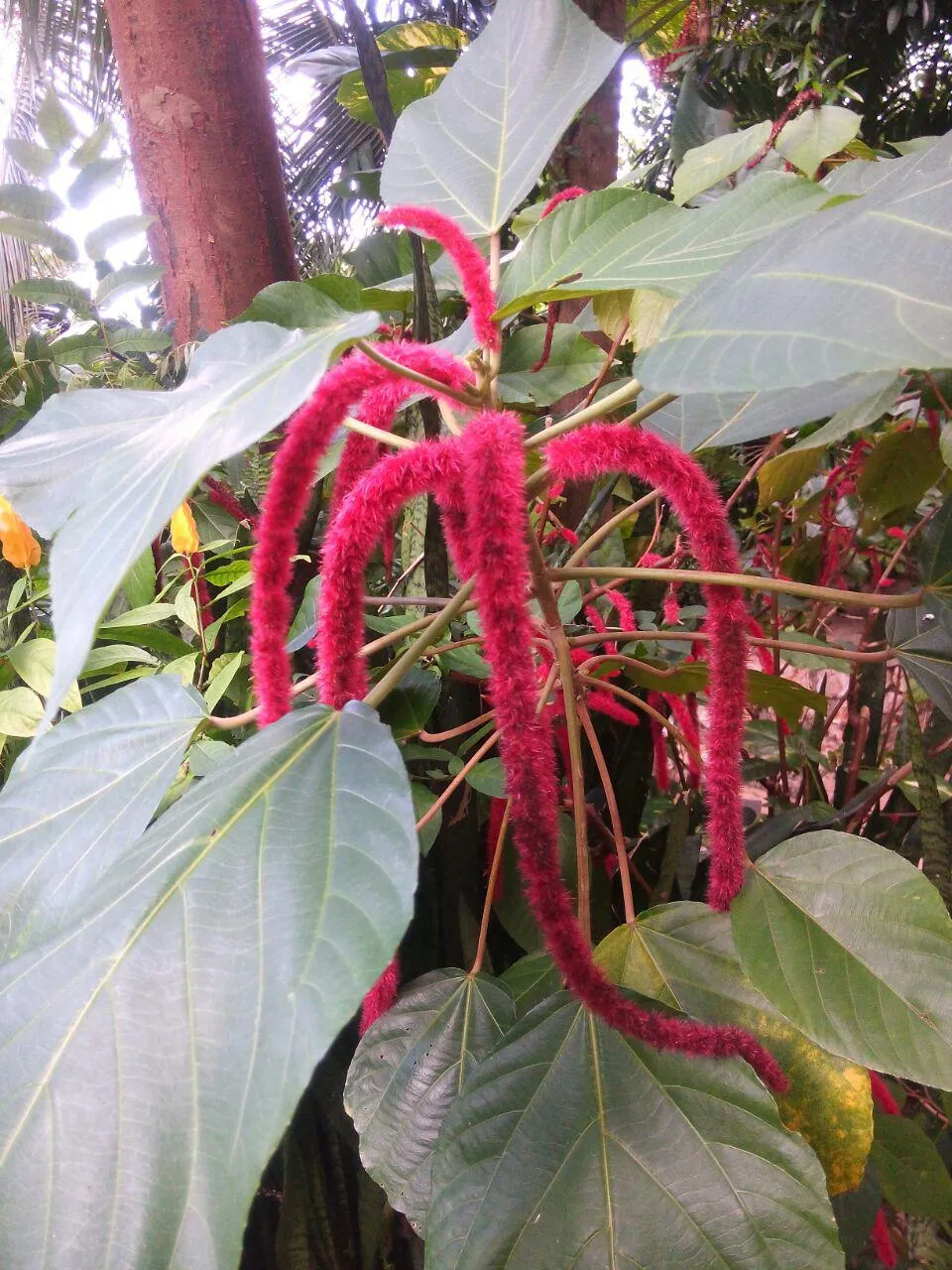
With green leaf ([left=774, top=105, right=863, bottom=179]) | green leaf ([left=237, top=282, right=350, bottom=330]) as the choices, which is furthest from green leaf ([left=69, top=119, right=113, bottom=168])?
green leaf ([left=774, top=105, right=863, bottom=179])

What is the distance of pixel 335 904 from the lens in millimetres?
223

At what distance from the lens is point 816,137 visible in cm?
55

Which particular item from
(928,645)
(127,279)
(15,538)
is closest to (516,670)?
(928,645)

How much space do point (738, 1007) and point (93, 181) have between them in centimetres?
81

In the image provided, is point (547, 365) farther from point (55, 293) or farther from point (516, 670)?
point (55, 293)

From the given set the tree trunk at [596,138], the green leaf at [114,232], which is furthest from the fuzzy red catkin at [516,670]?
the tree trunk at [596,138]

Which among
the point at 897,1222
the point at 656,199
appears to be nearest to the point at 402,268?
the point at 656,199

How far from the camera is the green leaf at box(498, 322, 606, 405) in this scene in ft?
1.72

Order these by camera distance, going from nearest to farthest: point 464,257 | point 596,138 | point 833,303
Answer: point 833,303, point 464,257, point 596,138

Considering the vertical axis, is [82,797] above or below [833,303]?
below

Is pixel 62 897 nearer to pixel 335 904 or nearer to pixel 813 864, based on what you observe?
pixel 335 904

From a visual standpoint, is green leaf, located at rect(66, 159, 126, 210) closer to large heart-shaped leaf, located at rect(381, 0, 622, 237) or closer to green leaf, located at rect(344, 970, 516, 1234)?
large heart-shaped leaf, located at rect(381, 0, 622, 237)

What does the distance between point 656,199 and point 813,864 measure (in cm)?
33

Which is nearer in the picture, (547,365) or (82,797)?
(82,797)
